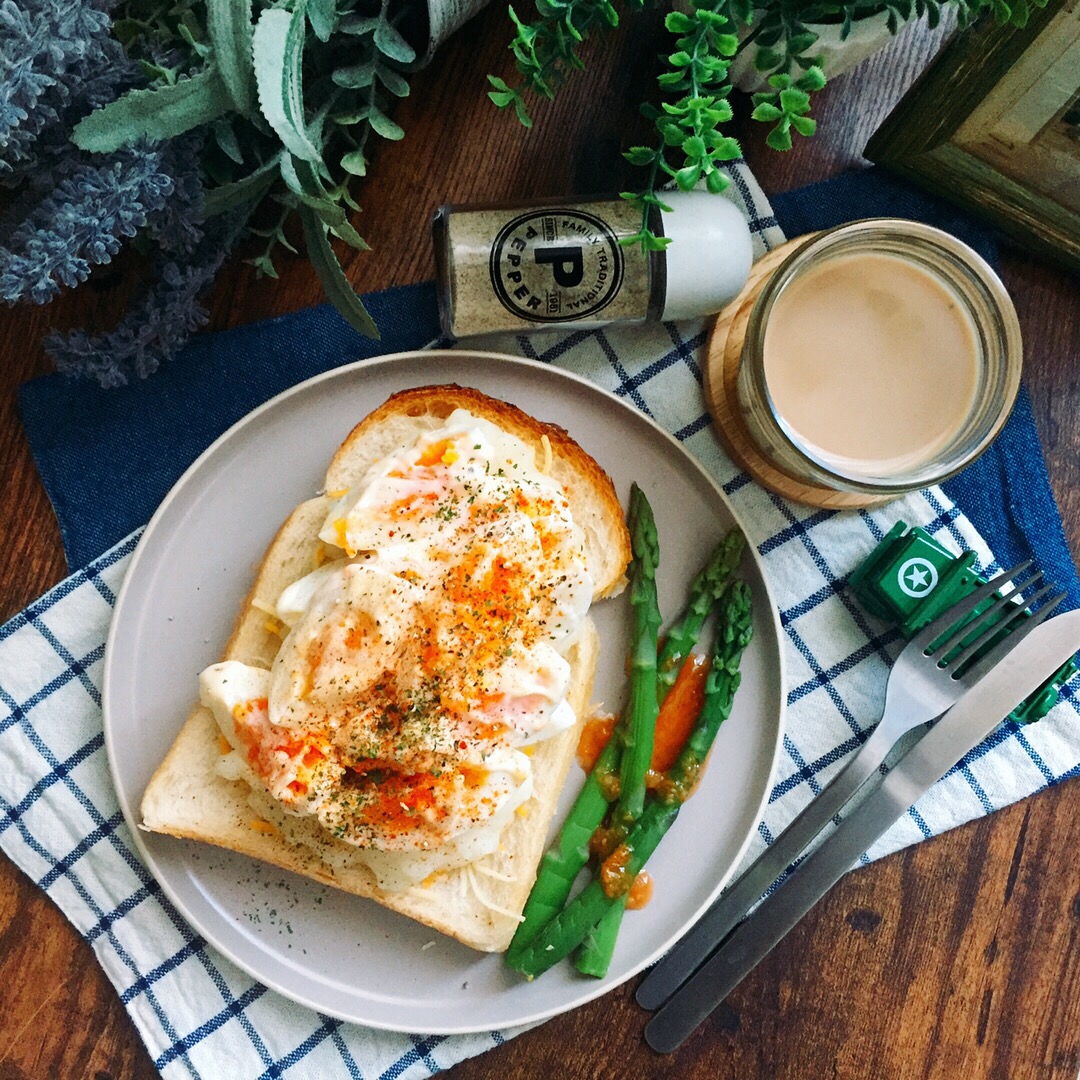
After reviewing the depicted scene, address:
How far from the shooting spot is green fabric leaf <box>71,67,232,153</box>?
5.09 feet

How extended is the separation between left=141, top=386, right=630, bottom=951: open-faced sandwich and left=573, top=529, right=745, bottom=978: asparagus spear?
26 centimetres

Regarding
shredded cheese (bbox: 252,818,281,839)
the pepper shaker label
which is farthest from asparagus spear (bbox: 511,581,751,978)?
→ the pepper shaker label

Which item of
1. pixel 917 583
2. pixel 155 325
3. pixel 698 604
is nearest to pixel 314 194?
pixel 155 325

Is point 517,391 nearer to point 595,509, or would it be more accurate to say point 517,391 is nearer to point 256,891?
point 595,509

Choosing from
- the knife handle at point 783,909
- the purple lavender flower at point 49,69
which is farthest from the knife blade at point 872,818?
the purple lavender flower at point 49,69

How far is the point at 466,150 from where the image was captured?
2234 mm

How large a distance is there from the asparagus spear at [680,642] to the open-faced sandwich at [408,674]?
26 cm

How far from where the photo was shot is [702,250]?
203 cm

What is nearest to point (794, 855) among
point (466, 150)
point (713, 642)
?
point (713, 642)

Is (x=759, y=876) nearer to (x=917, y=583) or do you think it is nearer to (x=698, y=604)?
(x=698, y=604)

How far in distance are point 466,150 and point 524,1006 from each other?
1902 mm

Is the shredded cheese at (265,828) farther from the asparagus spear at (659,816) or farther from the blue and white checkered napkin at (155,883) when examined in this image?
the asparagus spear at (659,816)

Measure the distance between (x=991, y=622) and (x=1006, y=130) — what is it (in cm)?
104

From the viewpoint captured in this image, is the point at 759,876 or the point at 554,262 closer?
the point at 554,262
